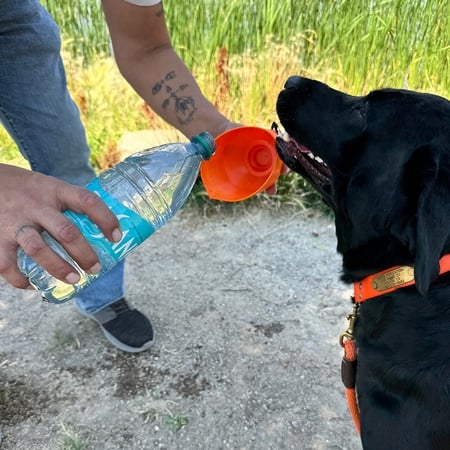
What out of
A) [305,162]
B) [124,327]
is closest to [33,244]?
[305,162]

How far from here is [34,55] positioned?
77.6 inches

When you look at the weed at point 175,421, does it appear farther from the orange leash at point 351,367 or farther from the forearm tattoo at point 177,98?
the forearm tattoo at point 177,98

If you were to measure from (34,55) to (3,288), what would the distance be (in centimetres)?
137

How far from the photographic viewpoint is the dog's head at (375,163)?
4.74ft

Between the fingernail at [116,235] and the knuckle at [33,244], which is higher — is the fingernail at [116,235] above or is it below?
below

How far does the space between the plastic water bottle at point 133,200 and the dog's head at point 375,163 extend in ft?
1.09

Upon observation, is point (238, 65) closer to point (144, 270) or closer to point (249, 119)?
point (249, 119)

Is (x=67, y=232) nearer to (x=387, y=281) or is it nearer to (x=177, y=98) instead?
(x=387, y=281)

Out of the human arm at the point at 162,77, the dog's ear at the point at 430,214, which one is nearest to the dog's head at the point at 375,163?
the dog's ear at the point at 430,214

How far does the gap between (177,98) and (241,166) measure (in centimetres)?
34

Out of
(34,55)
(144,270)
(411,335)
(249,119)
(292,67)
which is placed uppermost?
(34,55)

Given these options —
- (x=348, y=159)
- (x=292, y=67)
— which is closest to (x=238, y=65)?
(x=292, y=67)

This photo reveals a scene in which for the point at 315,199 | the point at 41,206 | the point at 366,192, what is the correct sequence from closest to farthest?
1. the point at 41,206
2. the point at 366,192
3. the point at 315,199

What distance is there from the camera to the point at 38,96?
203 centimetres
